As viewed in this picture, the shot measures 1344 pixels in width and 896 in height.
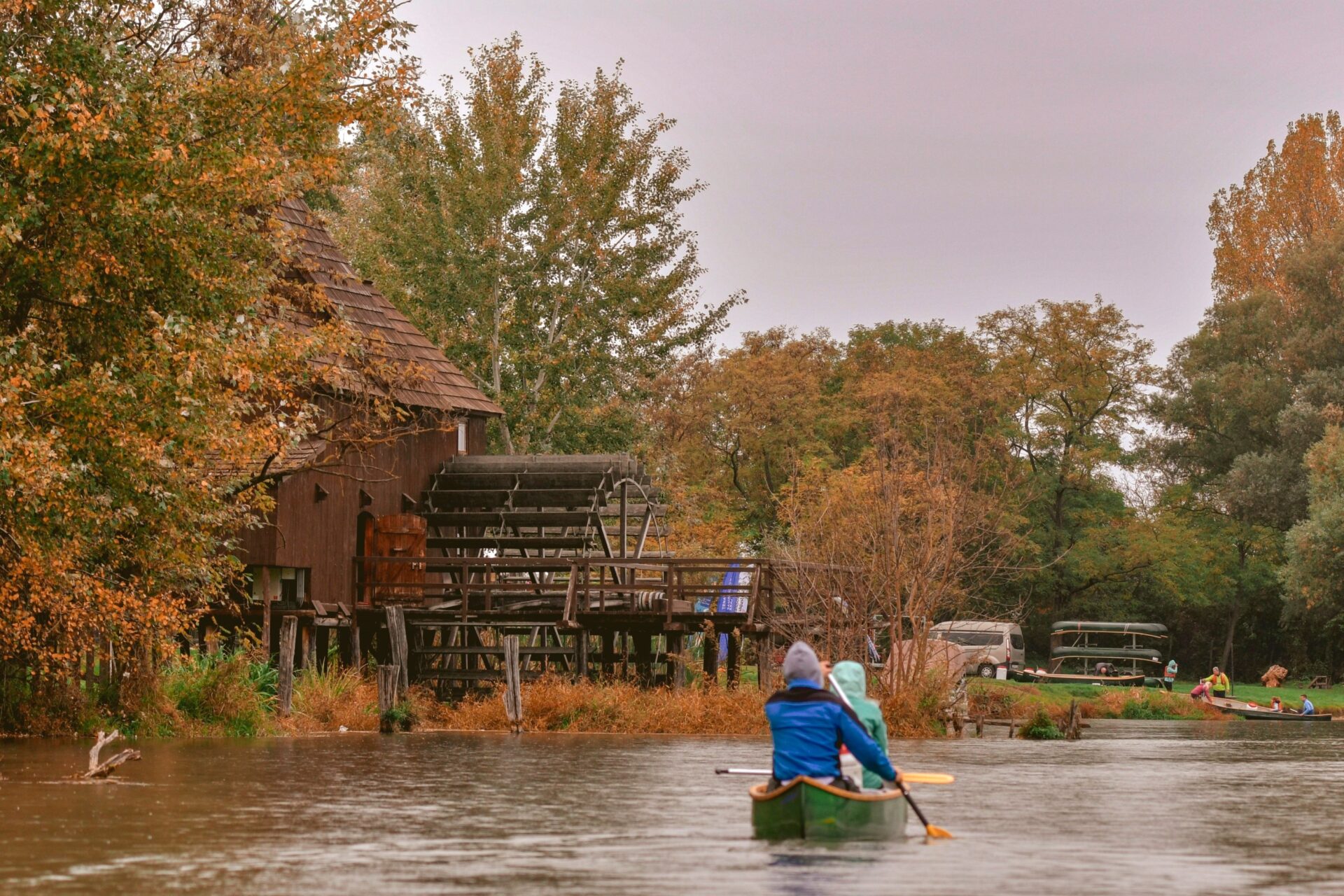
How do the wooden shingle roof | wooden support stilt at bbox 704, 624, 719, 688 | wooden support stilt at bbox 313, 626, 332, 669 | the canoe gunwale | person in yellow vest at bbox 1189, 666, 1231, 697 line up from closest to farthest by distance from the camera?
the canoe gunwale, wooden support stilt at bbox 704, 624, 719, 688, wooden support stilt at bbox 313, 626, 332, 669, the wooden shingle roof, person in yellow vest at bbox 1189, 666, 1231, 697

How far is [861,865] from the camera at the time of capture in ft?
43.3

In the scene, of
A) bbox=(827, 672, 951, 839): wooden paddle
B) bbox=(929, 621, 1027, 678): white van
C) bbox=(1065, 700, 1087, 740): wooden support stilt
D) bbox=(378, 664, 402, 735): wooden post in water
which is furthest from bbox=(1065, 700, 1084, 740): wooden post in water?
bbox=(929, 621, 1027, 678): white van

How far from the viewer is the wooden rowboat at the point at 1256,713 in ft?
160

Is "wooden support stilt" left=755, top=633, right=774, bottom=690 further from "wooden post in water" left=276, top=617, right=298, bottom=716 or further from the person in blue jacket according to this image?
the person in blue jacket

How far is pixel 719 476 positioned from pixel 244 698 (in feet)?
128

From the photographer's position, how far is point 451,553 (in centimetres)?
3984

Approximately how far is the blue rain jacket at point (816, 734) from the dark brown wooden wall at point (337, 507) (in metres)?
17.4

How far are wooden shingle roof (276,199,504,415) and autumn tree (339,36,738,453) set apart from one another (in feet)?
19.9

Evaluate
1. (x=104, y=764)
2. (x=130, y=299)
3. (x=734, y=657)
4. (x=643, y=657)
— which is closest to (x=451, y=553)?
(x=643, y=657)

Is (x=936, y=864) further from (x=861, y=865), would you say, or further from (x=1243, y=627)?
(x=1243, y=627)

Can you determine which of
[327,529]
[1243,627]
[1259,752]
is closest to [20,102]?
[327,529]

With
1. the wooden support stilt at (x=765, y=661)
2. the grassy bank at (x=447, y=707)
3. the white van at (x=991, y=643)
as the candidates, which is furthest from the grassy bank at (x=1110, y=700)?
the grassy bank at (x=447, y=707)

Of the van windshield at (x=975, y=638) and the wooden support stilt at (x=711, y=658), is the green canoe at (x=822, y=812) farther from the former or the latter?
the van windshield at (x=975, y=638)

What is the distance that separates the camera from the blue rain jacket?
14234mm
